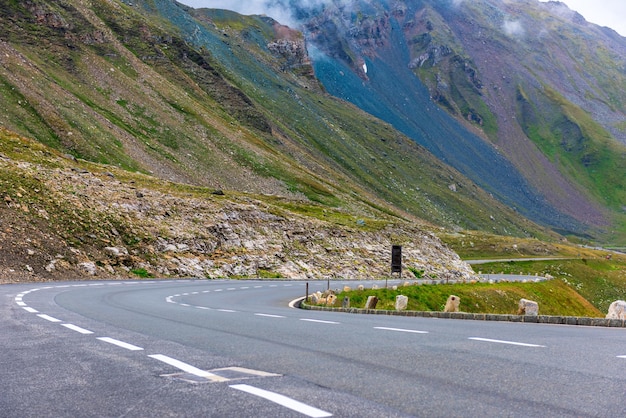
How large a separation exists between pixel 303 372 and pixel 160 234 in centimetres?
4325

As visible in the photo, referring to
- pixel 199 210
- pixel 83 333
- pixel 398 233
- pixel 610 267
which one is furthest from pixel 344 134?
pixel 83 333

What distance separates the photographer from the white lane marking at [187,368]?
7.41 meters

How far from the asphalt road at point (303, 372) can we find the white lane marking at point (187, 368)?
0.05 feet

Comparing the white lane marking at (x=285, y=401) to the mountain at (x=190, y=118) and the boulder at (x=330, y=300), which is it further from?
the mountain at (x=190, y=118)

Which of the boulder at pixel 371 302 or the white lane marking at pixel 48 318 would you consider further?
the boulder at pixel 371 302

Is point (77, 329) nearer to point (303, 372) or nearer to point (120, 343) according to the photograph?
point (120, 343)

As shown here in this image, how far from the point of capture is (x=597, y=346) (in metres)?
10.8

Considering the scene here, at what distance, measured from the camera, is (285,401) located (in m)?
6.24

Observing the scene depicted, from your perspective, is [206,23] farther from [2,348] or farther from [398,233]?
[2,348]

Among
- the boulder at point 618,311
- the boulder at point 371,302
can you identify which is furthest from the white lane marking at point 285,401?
the boulder at point 371,302

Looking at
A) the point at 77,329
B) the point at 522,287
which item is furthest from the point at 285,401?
the point at 522,287

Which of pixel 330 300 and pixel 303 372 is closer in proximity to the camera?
pixel 303 372

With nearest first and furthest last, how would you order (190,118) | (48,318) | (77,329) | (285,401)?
(285,401)
(77,329)
(48,318)
(190,118)

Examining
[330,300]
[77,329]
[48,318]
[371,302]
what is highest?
[77,329]
